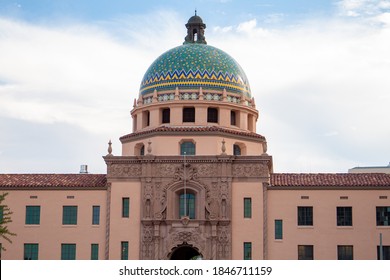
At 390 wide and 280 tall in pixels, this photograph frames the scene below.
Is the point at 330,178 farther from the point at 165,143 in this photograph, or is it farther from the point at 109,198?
the point at 109,198

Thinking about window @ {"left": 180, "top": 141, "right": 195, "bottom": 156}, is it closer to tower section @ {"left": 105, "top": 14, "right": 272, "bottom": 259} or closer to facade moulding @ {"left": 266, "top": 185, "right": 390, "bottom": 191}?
tower section @ {"left": 105, "top": 14, "right": 272, "bottom": 259}

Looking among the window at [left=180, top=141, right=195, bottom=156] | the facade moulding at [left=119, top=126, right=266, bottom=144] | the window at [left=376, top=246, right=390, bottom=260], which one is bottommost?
the window at [left=376, top=246, right=390, bottom=260]

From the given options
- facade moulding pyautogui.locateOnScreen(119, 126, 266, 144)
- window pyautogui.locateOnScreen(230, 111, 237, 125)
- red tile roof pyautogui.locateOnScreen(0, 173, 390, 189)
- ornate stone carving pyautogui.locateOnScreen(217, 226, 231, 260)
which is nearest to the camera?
ornate stone carving pyautogui.locateOnScreen(217, 226, 231, 260)

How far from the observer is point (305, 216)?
52.3 meters

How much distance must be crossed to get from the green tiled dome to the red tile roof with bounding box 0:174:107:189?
8245 millimetres

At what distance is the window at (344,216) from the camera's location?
171ft

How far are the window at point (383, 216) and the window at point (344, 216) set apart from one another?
183 centimetres

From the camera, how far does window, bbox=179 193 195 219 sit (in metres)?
52.9

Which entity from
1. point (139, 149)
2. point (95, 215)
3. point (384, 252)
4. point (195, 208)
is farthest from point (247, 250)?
point (139, 149)

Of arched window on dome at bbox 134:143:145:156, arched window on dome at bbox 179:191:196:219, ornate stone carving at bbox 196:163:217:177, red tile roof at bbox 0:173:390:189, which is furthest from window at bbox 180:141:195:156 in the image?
red tile roof at bbox 0:173:390:189

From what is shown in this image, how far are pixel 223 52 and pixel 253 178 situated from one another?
1159 centimetres

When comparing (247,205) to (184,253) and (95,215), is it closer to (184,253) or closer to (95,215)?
(184,253)

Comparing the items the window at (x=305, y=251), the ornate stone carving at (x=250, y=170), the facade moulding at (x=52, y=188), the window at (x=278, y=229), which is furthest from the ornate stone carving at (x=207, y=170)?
the window at (x=305, y=251)

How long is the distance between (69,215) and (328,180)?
1776cm
